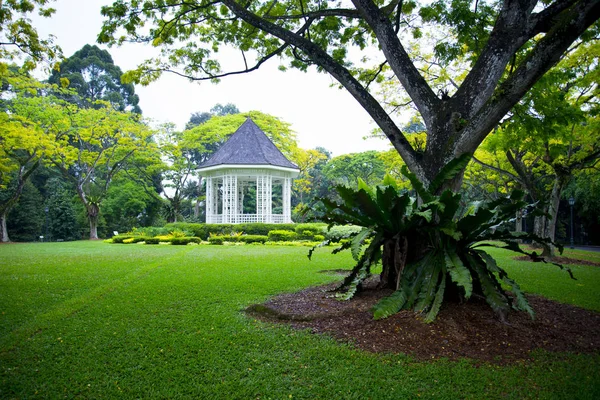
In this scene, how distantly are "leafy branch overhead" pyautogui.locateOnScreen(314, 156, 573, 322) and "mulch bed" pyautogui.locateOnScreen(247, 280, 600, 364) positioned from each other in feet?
0.51

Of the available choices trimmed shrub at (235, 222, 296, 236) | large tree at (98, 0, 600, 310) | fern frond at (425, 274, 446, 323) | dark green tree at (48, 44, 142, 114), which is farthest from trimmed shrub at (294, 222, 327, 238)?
dark green tree at (48, 44, 142, 114)

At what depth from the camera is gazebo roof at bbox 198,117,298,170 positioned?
70.9 ft

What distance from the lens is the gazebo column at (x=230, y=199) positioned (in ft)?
70.5

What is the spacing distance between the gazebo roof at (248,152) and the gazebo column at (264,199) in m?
1.06

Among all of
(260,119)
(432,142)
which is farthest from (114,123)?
(432,142)

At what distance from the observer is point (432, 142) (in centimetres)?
477

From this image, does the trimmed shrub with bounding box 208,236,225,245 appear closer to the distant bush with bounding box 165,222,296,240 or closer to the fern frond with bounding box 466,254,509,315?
the distant bush with bounding box 165,222,296,240

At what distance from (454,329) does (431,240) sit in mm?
1168

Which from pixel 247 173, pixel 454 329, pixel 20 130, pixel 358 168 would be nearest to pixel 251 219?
pixel 247 173

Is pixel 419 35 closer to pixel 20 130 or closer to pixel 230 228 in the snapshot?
pixel 230 228

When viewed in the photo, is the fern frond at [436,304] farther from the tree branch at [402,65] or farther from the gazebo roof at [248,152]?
the gazebo roof at [248,152]

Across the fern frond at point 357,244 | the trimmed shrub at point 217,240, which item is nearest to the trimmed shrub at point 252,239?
the trimmed shrub at point 217,240

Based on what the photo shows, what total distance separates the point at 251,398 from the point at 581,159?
13.3 m

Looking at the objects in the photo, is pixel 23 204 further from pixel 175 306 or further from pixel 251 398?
pixel 251 398
